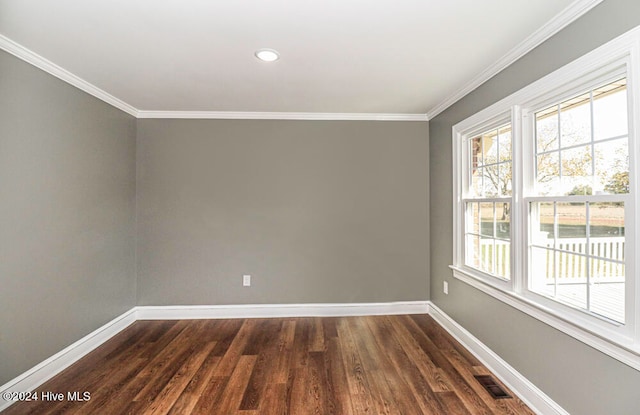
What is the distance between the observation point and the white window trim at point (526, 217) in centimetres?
137

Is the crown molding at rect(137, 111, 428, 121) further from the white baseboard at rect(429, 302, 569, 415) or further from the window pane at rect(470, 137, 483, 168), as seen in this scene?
the white baseboard at rect(429, 302, 569, 415)

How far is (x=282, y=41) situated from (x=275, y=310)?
9.35 ft

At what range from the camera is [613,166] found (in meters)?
1.55

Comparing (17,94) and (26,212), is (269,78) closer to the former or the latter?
(17,94)

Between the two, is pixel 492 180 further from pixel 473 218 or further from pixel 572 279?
pixel 572 279

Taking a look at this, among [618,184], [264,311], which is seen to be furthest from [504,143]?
[264,311]

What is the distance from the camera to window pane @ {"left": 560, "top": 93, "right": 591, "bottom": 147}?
1.71m

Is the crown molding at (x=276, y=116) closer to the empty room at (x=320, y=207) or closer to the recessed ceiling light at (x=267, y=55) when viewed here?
the empty room at (x=320, y=207)

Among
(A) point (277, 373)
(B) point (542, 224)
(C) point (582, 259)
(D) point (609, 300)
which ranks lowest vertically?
(A) point (277, 373)

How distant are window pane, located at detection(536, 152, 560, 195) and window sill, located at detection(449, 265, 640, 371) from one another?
0.76 meters

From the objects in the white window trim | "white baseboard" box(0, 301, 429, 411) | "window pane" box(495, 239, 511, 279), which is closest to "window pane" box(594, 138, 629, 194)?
the white window trim

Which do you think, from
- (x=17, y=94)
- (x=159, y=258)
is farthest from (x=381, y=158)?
(x=17, y=94)

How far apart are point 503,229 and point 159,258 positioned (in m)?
3.60

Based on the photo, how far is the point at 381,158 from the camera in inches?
145
